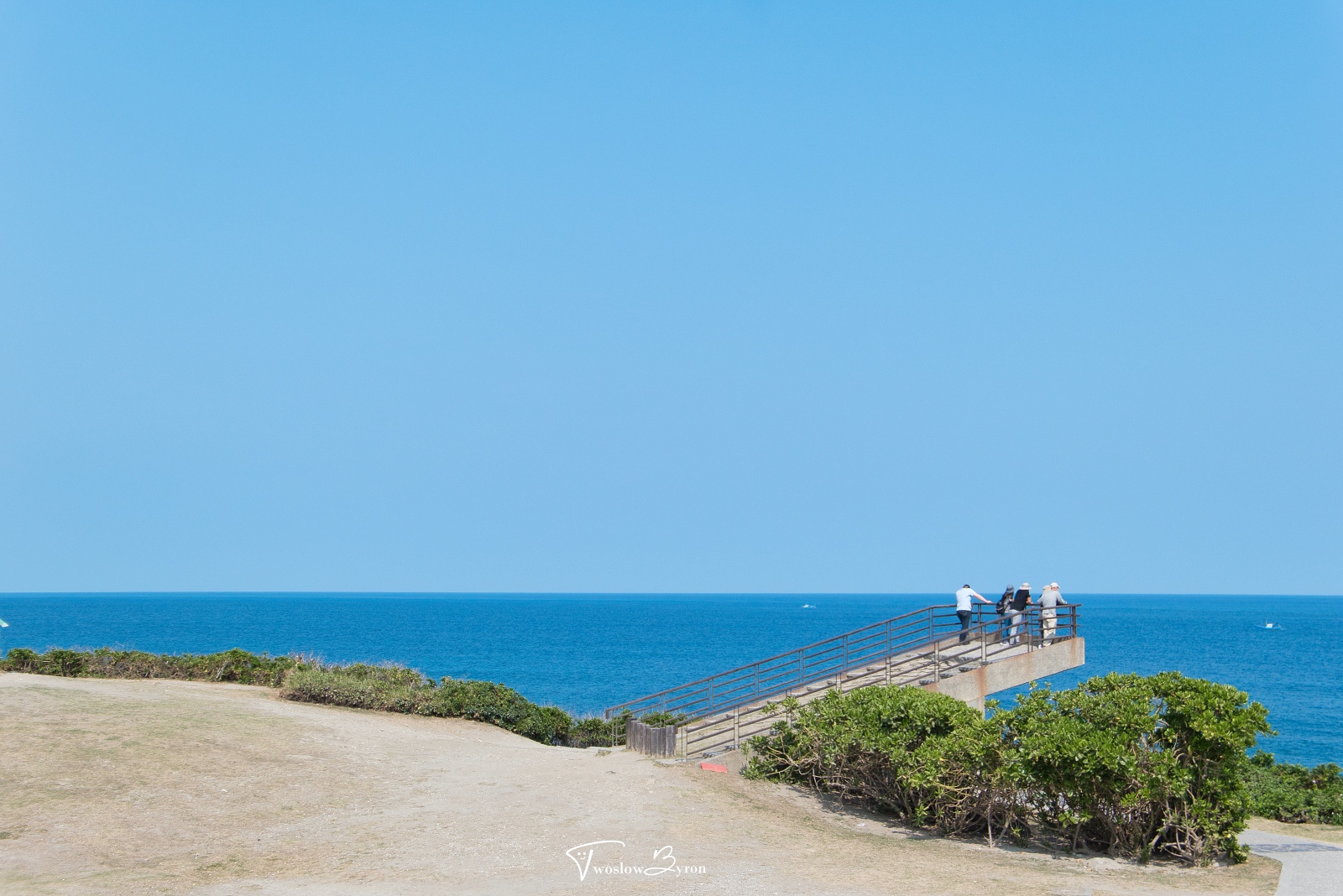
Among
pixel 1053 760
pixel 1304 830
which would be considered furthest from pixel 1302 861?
pixel 1304 830

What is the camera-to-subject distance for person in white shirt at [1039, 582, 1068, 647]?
2181 cm

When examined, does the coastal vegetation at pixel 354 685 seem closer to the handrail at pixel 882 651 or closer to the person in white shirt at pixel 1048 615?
the handrail at pixel 882 651

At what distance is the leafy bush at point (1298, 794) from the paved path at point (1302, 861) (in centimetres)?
118

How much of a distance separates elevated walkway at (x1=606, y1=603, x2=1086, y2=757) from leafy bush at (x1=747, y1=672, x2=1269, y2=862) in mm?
4064

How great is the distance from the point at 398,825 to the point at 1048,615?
13.4 m

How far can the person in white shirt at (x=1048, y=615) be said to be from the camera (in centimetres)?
2181

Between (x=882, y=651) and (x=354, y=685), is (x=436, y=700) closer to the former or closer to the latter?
(x=354, y=685)

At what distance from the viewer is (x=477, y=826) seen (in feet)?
50.1

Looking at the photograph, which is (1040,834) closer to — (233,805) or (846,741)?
(846,741)

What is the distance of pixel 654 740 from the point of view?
2064cm

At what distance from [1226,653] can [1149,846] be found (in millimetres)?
95543

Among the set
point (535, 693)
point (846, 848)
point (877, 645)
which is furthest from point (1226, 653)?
point (846, 848)
